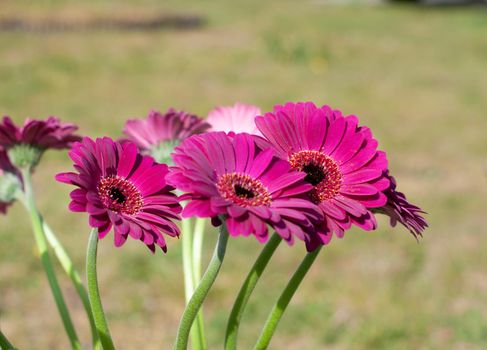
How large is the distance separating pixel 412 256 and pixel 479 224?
64cm

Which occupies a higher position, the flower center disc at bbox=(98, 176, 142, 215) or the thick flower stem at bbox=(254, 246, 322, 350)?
the flower center disc at bbox=(98, 176, 142, 215)

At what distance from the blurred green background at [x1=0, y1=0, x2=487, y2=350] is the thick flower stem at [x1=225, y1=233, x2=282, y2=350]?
1.70 metres

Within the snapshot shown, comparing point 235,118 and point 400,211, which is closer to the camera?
point 400,211

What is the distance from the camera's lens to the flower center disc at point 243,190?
19.3 inches

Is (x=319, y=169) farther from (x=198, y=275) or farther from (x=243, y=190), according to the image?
(x=198, y=275)

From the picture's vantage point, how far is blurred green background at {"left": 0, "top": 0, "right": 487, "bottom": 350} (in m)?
2.37

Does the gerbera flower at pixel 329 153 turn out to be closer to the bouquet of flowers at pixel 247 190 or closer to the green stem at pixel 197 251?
the bouquet of flowers at pixel 247 190

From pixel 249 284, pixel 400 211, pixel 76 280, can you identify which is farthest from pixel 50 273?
pixel 400 211

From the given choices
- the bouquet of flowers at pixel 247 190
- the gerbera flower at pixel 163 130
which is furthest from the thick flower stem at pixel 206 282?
the gerbera flower at pixel 163 130

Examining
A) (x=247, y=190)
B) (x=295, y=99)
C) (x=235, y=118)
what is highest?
(x=295, y=99)

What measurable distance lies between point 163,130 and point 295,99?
511cm

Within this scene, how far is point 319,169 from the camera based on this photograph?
0.55m

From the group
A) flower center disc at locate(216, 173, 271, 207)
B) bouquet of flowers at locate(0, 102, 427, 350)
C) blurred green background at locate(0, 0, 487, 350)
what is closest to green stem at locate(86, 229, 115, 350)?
bouquet of flowers at locate(0, 102, 427, 350)

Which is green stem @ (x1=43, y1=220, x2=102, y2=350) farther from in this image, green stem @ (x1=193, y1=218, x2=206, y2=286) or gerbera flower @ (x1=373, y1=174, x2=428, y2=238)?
gerbera flower @ (x1=373, y1=174, x2=428, y2=238)
